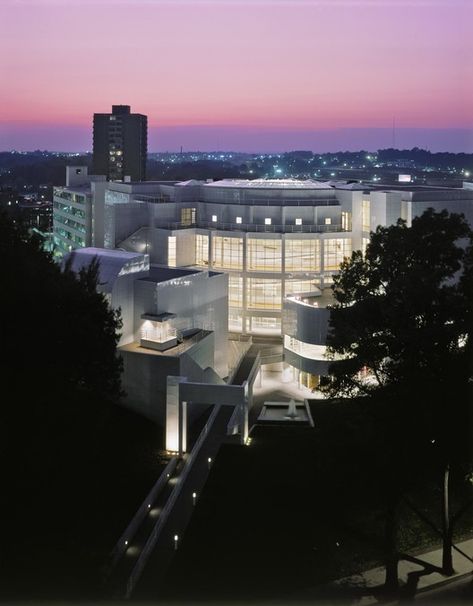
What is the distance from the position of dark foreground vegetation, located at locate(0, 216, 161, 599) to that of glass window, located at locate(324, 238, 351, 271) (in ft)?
65.3

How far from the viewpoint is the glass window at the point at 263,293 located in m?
38.6

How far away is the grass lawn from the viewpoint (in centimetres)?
1619

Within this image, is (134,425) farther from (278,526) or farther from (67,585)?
(67,585)

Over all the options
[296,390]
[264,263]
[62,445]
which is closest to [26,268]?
[62,445]

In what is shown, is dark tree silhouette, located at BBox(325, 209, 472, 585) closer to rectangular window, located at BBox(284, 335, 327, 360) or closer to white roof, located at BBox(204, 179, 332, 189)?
rectangular window, located at BBox(284, 335, 327, 360)

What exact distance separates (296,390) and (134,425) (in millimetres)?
8750

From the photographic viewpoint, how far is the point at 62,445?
17328mm

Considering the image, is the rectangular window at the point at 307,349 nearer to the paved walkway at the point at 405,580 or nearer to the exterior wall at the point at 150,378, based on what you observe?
the exterior wall at the point at 150,378

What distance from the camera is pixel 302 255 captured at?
3894 cm

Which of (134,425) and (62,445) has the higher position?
(62,445)

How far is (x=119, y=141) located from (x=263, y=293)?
376 feet

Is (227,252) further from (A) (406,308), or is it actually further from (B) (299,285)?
(A) (406,308)

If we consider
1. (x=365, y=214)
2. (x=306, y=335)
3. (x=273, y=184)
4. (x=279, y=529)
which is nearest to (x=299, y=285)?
(x=365, y=214)

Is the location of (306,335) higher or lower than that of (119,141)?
lower
